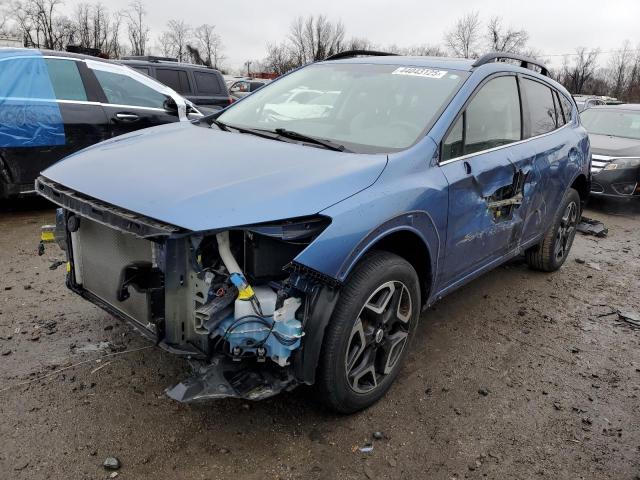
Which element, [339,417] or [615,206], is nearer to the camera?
[339,417]

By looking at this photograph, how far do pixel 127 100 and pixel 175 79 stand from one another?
4.11 meters

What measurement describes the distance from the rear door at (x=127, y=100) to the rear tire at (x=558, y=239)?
4.15 meters

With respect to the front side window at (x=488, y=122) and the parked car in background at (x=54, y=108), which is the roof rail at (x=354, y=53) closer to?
the front side window at (x=488, y=122)

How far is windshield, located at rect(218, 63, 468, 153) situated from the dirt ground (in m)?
1.47

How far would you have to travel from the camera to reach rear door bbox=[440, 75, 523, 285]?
119 inches

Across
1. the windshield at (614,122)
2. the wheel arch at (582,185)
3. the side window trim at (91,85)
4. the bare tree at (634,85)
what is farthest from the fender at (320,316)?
the bare tree at (634,85)

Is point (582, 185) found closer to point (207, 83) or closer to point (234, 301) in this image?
point (234, 301)

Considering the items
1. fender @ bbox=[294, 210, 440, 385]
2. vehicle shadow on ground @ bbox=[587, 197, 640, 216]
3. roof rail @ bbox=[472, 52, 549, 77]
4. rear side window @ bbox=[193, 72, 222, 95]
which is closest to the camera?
fender @ bbox=[294, 210, 440, 385]

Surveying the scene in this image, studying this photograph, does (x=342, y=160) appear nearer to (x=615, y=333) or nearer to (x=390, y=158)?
(x=390, y=158)

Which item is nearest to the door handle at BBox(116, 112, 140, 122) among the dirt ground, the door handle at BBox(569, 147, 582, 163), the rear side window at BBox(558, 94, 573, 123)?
the dirt ground

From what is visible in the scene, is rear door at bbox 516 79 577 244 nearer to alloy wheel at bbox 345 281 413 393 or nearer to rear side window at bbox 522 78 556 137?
rear side window at bbox 522 78 556 137

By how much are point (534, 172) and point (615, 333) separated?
1418mm

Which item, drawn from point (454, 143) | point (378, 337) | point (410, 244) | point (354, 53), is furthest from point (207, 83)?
point (378, 337)

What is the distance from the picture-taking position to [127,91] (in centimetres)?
618
